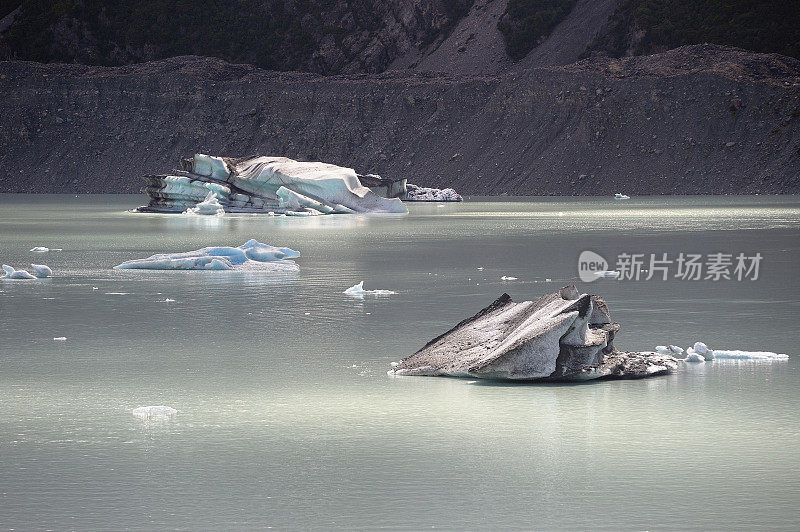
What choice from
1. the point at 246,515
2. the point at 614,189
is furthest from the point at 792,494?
the point at 614,189

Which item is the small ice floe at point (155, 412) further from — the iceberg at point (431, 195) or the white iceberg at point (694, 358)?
the iceberg at point (431, 195)

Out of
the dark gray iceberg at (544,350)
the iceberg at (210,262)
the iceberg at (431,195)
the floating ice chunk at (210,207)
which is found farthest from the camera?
the iceberg at (431,195)

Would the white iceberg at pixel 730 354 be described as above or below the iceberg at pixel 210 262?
below

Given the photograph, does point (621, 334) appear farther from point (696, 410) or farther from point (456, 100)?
point (456, 100)

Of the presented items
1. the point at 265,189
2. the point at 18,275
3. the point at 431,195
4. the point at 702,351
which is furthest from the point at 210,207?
the point at 702,351

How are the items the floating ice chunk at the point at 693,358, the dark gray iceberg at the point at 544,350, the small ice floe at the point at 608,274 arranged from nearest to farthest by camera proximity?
the dark gray iceberg at the point at 544,350
the floating ice chunk at the point at 693,358
the small ice floe at the point at 608,274

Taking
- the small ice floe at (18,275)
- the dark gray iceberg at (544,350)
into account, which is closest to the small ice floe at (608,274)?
the dark gray iceberg at (544,350)

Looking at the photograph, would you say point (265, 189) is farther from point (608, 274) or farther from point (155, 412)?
point (155, 412)
